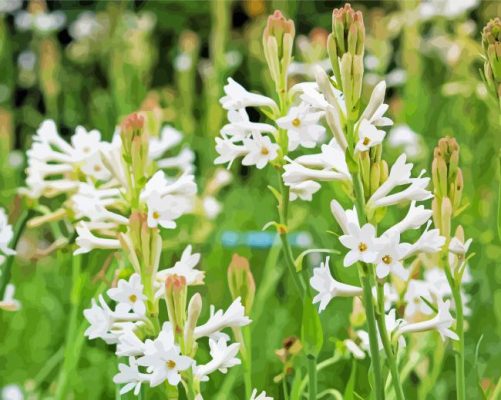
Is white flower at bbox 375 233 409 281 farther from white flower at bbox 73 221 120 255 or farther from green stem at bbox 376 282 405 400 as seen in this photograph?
white flower at bbox 73 221 120 255

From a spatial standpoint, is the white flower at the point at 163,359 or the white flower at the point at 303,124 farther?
the white flower at the point at 303,124

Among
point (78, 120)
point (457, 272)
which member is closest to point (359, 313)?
point (457, 272)

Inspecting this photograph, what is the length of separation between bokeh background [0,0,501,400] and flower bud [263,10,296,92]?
271 mm

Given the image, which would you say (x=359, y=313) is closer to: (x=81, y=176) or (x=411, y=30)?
(x=81, y=176)

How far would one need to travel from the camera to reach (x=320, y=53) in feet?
8.04

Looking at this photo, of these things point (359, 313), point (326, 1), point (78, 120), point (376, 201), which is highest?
point (326, 1)

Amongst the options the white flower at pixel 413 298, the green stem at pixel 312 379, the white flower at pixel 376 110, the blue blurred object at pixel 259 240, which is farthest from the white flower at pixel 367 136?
the blue blurred object at pixel 259 240

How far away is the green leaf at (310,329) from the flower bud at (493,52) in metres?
0.27

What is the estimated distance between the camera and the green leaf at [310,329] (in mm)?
941

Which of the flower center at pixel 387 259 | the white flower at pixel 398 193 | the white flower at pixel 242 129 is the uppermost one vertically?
the white flower at pixel 242 129

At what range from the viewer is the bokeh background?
5.51ft

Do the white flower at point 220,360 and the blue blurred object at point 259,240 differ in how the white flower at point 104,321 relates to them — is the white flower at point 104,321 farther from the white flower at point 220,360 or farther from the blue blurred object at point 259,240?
the blue blurred object at point 259,240

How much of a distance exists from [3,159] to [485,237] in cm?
142

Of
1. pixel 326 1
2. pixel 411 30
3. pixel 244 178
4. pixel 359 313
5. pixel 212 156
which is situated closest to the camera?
pixel 359 313
